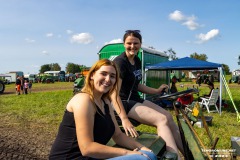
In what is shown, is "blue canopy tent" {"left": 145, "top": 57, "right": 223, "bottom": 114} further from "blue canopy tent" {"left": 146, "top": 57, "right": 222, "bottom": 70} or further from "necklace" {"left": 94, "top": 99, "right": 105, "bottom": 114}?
"necklace" {"left": 94, "top": 99, "right": 105, "bottom": 114}

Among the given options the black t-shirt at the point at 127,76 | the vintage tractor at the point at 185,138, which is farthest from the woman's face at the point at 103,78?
the black t-shirt at the point at 127,76

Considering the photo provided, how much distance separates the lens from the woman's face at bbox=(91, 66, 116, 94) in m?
→ 2.14

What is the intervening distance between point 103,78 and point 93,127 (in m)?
0.41

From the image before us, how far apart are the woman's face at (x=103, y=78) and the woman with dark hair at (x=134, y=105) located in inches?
17.2

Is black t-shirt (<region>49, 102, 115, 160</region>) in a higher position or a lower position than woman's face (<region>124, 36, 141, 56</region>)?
lower

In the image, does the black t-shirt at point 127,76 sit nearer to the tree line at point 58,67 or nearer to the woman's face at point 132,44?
the woman's face at point 132,44

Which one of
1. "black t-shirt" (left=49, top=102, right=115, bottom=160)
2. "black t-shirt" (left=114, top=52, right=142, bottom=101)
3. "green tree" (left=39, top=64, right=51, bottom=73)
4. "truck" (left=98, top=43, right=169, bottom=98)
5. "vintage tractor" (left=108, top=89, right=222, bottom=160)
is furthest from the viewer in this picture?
"green tree" (left=39, top=64, right=51, bottom=73)

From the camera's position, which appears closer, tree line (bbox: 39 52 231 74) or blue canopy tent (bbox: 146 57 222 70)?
blue canopy tent (bbox: 146 57 222 70)

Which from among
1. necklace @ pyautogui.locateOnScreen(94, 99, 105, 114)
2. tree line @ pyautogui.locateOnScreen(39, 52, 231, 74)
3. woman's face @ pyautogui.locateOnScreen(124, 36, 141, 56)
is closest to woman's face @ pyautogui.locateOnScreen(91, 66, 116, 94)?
necklace @ pyautogui.locateOnScreen(94, 99, 105, 114)

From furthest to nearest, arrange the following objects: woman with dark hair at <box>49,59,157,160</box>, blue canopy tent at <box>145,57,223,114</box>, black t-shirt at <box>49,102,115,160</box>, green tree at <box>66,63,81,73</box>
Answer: green tree at <box>66,63,81,73</box> → blue canopy tent at <box>145,57,223,114</box> → black t-shirt at <box>49,102,115,160</box> → woman with dark hair at <box>49,59,157,160</box>

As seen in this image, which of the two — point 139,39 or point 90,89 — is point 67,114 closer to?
point 90,89

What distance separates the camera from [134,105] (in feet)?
9.39

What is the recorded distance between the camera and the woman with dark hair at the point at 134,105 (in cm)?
256

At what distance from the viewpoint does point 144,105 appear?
2.87 meters
